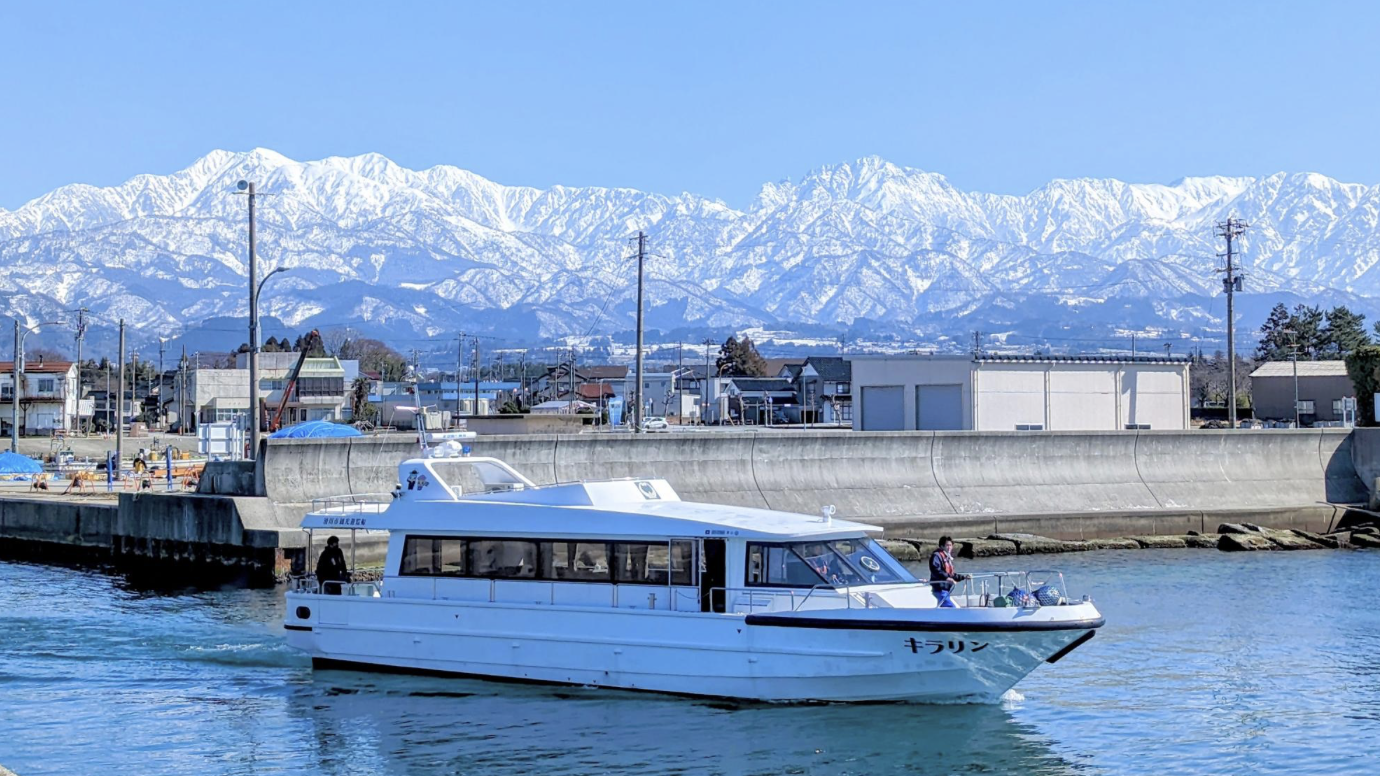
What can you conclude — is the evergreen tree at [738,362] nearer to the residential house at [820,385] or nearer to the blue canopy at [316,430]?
the residential house at [820,385]

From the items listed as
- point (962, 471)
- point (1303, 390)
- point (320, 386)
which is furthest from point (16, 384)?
point (320, 386)

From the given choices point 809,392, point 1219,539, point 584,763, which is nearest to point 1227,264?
point 1219,539

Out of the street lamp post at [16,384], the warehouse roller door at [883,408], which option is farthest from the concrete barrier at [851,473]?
the street lamp post at [16,384]

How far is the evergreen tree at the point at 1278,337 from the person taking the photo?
112m

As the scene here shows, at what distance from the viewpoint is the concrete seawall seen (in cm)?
3575

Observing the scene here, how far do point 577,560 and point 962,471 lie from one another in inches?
831

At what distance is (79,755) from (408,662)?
503 centimetres

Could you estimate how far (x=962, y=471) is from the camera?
41.2m

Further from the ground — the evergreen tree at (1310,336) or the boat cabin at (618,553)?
the evergreen tree at (1310,336)

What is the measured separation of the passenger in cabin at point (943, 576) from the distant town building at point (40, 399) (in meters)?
80.8

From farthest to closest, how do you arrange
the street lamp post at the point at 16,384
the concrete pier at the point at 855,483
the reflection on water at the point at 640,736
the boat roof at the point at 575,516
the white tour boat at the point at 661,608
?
the street lamp post at the point at 16,384
the concrete pier at the point at 855,483
the boat roof at the point at 575,516
the white tour boat at the point at 661,608
the reflection on water at the point at 640,736

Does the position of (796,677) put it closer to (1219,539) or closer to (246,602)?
(246,602)

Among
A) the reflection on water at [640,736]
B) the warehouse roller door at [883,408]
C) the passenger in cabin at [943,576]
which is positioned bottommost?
the reflection on water at [640,736]

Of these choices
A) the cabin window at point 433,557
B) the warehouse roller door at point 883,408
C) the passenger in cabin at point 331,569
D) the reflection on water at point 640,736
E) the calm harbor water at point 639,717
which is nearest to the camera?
the reflection on water at point 640,736
